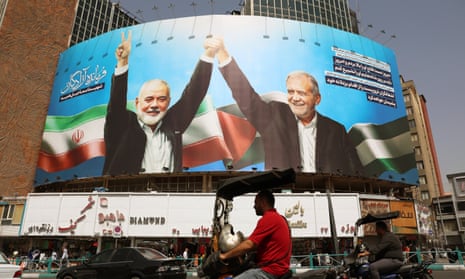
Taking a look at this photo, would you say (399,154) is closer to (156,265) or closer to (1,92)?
(156,265)

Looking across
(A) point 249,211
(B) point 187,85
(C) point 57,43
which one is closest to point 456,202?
(A) point 249,211

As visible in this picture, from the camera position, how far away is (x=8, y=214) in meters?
27.6

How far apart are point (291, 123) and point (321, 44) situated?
9910mm

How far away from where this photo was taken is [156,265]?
9.46 meters

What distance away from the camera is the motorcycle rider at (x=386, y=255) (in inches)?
208

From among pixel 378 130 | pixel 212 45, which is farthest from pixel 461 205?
pixel 212 45

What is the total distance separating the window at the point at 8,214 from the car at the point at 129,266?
21896mm

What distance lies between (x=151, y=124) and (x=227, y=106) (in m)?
7.32

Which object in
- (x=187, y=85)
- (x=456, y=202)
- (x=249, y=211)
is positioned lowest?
(x=249, y=211)

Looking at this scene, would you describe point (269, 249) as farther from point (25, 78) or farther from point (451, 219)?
point (451, 219)

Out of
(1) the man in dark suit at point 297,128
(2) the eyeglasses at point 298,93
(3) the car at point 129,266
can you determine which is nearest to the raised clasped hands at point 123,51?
(1) the man in dark suit at point 297,128

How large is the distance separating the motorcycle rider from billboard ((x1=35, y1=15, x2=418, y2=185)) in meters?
21.9

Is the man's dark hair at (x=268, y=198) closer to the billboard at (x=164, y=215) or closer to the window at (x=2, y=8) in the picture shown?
the billboard at (x=164, y=215)

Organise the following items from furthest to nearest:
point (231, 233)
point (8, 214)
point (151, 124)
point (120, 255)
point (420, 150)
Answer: point (420, 150) → point (151, 124) → point (8, 214) → point (120, 255) → point (231, 233)
